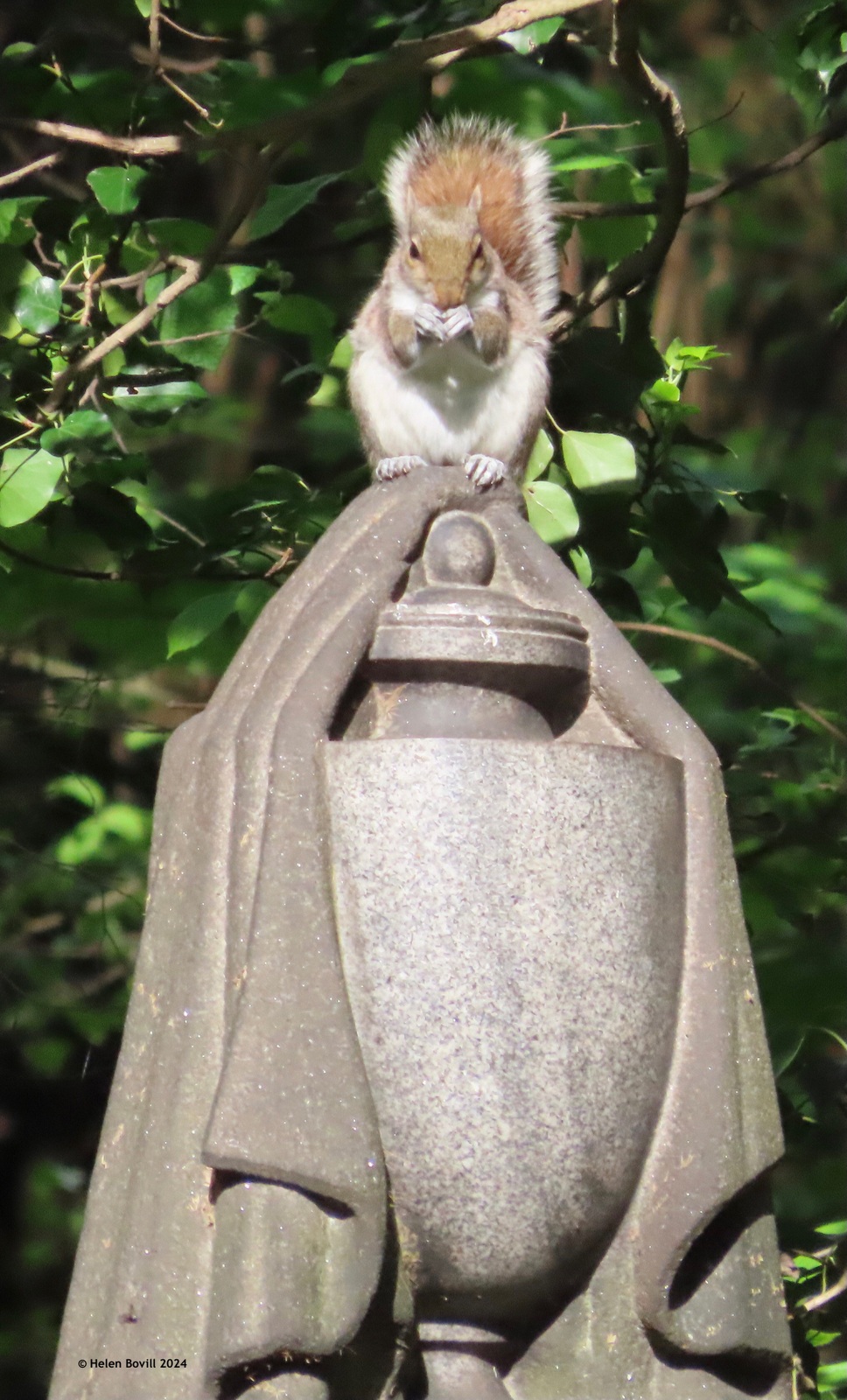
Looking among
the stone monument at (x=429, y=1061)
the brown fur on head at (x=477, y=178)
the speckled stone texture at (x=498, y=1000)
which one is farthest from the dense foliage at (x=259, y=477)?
the speckled stone texture at (x=498, y=1000)

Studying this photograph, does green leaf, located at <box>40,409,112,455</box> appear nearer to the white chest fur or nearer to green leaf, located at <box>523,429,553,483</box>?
the white chest fur

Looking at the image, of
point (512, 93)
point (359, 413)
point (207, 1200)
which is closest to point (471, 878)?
point (207, 1200)

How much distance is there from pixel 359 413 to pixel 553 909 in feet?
3.48

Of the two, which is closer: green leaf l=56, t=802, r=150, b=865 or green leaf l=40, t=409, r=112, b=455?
green leaf l=40, t=409, r=112, b=455

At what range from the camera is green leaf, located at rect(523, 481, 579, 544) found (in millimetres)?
2375

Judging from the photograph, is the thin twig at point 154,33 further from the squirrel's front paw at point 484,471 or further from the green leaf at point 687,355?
the green leaf at point 687,355

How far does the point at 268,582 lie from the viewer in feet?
9.20

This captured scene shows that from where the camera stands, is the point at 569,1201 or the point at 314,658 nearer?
the point at 569,1201

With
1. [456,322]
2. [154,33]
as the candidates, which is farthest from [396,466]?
[154,33]

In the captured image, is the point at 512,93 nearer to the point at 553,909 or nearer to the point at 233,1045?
the point at 553,909

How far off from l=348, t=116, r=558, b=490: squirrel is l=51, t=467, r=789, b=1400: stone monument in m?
0.61

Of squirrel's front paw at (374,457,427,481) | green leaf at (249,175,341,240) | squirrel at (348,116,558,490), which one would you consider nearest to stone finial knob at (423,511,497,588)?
squirrel's front paw at (374,457,427,481)

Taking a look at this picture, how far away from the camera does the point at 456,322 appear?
2293 millimetres

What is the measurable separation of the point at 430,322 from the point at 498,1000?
1.06 metres
